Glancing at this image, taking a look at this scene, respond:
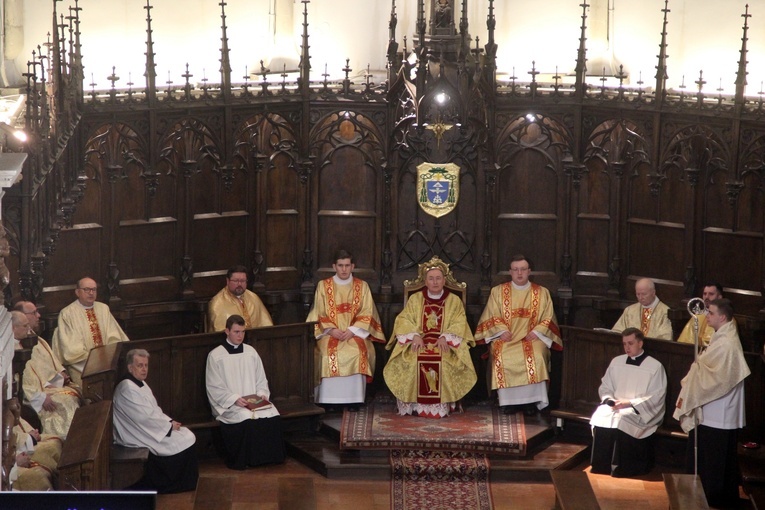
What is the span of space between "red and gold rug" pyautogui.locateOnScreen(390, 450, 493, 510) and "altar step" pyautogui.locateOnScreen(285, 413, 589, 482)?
0.41 ft

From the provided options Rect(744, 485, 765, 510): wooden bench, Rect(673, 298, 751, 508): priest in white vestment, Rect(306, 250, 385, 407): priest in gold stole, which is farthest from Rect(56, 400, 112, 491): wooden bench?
Rect(744, 485, 765, 510): wooden bench

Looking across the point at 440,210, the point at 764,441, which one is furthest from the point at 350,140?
the point at 764,441

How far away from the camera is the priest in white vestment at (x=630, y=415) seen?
13.4 meters

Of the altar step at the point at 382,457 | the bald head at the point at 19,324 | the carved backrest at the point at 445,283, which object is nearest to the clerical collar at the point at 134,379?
the bald head at the point at 19,324

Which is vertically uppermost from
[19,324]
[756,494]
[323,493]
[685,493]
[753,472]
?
[19,324]

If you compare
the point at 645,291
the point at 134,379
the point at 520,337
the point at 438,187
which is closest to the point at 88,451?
the point at 134,379

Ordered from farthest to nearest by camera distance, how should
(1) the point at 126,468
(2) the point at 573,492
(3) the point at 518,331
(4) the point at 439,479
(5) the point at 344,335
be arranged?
(3) the point at 518,331, (5) the point at 344,335, (4) the point at 439,479, (1) the point at 126,468, (2) the point at 573,492

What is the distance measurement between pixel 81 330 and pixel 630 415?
16.7ft

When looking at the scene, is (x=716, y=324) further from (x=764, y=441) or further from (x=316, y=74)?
(x=316, y=74)

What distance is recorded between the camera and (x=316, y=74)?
17.2 metres

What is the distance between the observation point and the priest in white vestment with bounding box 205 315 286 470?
44.3ft

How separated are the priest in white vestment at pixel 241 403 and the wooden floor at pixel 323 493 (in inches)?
6.4

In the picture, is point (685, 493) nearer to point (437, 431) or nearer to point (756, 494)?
point (756, 494)

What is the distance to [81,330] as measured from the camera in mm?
13430
